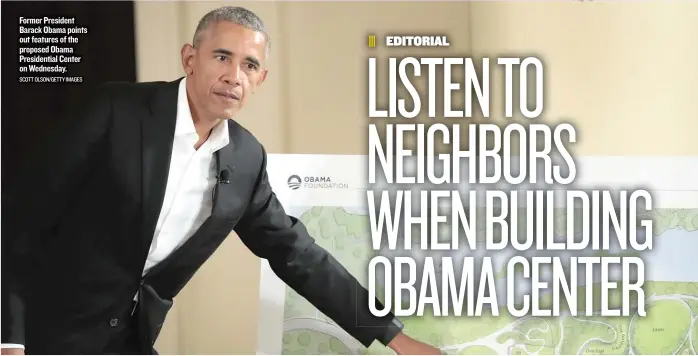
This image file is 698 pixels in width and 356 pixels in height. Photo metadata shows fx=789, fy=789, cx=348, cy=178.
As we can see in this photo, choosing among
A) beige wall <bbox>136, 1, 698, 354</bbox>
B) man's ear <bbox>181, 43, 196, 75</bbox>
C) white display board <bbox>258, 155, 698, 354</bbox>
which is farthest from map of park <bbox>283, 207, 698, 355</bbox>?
man's ear <bbox>181, 43, 196, 75</bbox>

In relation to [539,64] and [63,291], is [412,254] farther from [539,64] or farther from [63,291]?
[63,291]

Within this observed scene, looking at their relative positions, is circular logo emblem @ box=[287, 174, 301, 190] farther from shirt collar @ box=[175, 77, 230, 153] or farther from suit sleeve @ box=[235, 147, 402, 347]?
shirt collar @ box=[175, 77, 230, 153]

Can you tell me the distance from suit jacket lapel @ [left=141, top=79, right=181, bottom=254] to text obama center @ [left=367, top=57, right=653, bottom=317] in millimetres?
514

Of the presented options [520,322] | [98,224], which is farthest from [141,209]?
[520,322]

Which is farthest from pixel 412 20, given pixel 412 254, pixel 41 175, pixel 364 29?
pixel 41 175

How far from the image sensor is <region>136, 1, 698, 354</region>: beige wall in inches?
80.3

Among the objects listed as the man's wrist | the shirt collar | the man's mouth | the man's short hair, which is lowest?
the man's wrist

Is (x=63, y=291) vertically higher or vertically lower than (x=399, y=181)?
lower

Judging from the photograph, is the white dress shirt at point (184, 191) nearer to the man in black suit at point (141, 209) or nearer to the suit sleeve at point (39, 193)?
the man in black suit at point (141, 209)

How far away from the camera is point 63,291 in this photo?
1959 mm

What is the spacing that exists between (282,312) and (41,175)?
0.69 m

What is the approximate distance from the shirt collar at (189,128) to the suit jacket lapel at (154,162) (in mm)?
19

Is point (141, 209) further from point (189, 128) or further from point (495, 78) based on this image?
point (495, 78)

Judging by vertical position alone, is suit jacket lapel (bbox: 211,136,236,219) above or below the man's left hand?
above
